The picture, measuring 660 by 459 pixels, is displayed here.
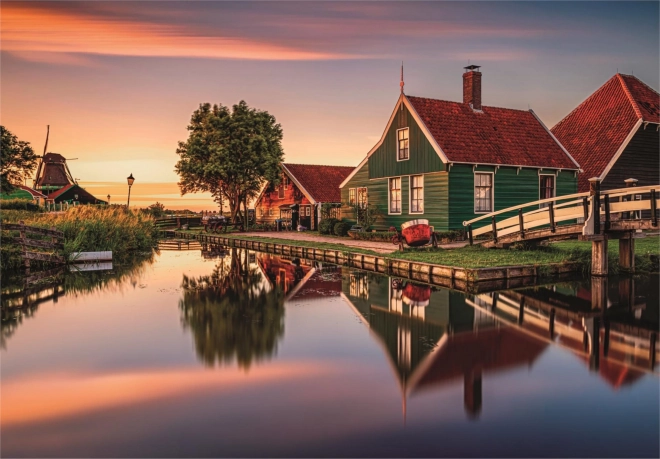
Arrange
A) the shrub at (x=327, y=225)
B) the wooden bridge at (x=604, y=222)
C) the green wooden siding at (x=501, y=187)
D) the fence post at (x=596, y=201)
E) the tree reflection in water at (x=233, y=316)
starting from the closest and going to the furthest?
the tree reflection in water at (x=233, y=316) < the wooden bridge at (x=604, y=222) < the fence post at (x=596, y=201) < the green wooden siding at (x=501, y=187) < the shrub at (x=327, y=225)

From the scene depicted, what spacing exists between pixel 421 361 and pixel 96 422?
14.4 ft

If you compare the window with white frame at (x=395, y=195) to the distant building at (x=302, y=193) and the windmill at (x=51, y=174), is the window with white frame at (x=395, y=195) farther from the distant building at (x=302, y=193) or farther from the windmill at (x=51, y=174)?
the windmill at (x=51, y=174)

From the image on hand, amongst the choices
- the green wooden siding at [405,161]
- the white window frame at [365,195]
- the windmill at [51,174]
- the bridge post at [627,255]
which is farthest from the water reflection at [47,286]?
the windmill at [51,174]

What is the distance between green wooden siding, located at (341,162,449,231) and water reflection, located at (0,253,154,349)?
12960 mm

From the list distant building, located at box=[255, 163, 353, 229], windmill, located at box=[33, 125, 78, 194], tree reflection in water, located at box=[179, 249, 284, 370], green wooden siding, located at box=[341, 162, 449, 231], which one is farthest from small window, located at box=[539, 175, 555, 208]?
windmill, located at box=[33, 125, 78, 194]

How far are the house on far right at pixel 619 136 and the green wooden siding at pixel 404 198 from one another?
30.4ft

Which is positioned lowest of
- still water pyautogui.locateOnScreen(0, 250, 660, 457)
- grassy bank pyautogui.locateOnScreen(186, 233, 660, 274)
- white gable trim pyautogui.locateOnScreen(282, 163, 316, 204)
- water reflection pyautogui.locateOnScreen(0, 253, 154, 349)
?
still water pyautogui.locateOnScreen(0, 250, 660, 457)

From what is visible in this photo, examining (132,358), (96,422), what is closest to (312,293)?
(132,358)

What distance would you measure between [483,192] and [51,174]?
231 ft

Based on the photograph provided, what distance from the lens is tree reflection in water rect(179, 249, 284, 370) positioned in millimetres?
8242

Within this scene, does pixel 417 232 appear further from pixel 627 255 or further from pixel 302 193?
A: pixel 302 193

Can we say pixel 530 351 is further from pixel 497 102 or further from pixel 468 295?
pixel 497 102

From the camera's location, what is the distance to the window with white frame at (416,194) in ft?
84.9

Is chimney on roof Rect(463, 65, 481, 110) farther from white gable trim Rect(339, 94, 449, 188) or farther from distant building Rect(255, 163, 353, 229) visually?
distant building Rect(255, 163, 353, 229)
